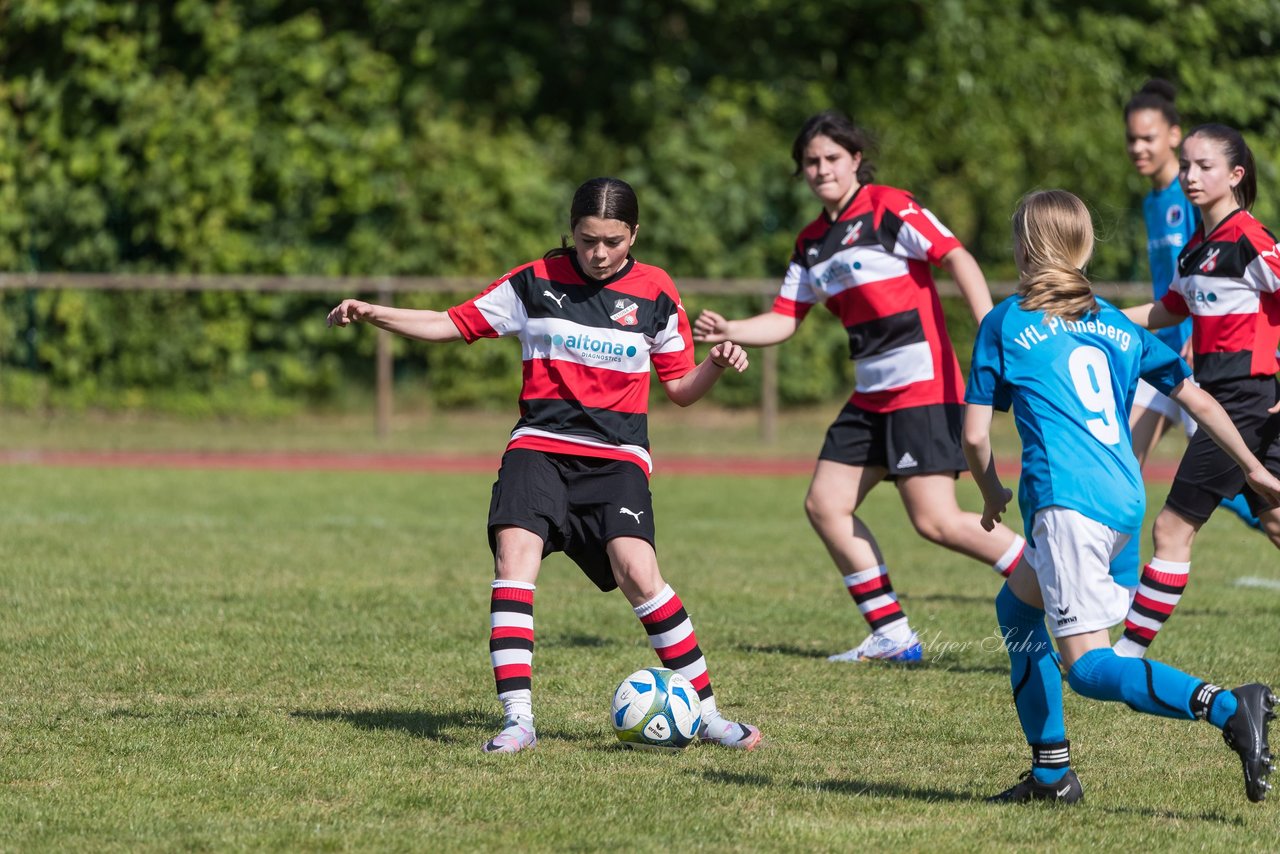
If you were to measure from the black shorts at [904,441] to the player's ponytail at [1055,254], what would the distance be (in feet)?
7.25

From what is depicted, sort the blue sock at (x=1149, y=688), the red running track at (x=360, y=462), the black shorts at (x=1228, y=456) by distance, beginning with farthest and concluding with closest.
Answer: the red running track at (x=360, y=462) < the black shorts at (x=1228, y=456) < the blue sock at (x=1149, y=688)

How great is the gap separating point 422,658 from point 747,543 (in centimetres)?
413

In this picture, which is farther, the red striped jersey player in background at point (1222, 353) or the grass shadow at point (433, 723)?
the red striped jersey player in background at point (1222, 353)

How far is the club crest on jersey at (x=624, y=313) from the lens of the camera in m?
5.39

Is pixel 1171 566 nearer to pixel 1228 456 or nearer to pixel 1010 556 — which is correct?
pixel 1228 456

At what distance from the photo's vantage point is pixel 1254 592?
338 inches

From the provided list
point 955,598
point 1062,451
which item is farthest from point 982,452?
point 955,598

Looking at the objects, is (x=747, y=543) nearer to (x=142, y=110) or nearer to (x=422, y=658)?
(x=422, y=658)

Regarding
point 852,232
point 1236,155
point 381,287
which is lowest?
point 381,287

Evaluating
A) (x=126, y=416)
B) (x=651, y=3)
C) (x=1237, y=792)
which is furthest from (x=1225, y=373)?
(x=651, y=3)

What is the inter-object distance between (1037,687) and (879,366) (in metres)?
2.55

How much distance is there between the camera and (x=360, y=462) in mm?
15766

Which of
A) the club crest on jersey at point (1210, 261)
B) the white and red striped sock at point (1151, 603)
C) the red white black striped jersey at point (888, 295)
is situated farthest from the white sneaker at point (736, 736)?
the club crest on jersey at point (1210, 261)

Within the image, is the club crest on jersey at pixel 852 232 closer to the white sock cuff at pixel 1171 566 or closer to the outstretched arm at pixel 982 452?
the white sock cuff at pixel 1171 566
